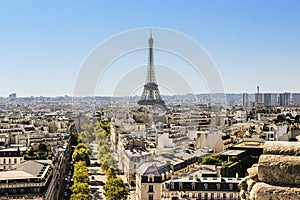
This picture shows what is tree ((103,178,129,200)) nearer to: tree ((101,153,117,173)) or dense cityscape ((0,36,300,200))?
dense cityscape ((0,36,300,200))

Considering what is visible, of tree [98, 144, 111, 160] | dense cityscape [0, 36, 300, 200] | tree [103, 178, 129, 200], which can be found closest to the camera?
dense cityscape [0, 36, 300, 200]

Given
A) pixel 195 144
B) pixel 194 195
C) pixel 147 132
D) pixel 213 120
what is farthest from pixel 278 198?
pixel 213 120

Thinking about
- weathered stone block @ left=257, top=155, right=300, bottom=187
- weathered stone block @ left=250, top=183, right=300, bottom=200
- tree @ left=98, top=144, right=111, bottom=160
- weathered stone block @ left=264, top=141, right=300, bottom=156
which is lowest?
tree @ left=98, top=144, right=111, bottom=160

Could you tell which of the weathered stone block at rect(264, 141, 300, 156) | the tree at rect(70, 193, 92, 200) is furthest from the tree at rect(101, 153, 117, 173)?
the weathered stone block at rect(264, 141, 300, 156)

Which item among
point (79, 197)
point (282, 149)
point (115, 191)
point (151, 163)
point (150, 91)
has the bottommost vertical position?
point (79, 197)

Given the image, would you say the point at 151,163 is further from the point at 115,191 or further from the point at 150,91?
the point at 150,91

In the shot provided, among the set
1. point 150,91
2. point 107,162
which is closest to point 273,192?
point 107,162

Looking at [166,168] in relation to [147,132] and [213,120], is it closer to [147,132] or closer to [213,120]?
[147,132]

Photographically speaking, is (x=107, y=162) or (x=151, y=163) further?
(x=107, y=162)

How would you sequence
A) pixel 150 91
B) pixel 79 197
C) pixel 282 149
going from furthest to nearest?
pixel 150 91, pixel 79 197, pixel 282 149
